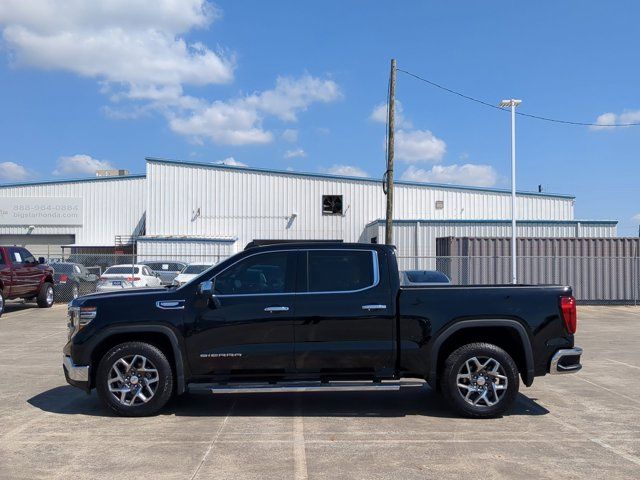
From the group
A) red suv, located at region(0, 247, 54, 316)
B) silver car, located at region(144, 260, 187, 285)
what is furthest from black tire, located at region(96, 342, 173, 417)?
silver car, located at region(144, 260, 187, 285)

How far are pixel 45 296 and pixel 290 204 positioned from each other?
61.8 feet

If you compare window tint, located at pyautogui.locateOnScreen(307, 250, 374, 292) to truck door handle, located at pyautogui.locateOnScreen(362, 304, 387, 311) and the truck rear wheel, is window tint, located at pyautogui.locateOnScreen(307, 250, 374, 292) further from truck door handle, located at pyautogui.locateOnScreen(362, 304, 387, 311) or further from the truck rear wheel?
the truck rear wheel

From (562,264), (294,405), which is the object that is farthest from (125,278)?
(562,264)

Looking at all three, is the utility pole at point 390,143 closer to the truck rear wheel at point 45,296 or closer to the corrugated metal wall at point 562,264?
the corrugated metal wall at point 562,264

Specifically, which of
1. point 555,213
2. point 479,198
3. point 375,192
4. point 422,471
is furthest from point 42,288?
point 555,213

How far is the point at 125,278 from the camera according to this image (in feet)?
69.7

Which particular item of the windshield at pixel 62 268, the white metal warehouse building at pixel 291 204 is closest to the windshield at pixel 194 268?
the windshield at pixel 62 268

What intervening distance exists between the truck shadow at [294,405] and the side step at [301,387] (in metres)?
0.45

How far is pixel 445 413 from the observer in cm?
748

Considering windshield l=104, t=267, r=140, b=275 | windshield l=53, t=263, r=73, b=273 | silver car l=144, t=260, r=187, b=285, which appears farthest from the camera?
silver car l=144, t=260, r=187, b=285

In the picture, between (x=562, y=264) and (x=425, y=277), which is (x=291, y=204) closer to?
(x=562, y=264)

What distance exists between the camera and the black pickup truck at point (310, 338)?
7.08 metres

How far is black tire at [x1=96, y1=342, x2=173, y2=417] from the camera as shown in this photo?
23.3 feet

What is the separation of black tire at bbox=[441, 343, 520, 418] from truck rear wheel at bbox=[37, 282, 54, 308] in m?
17.0
